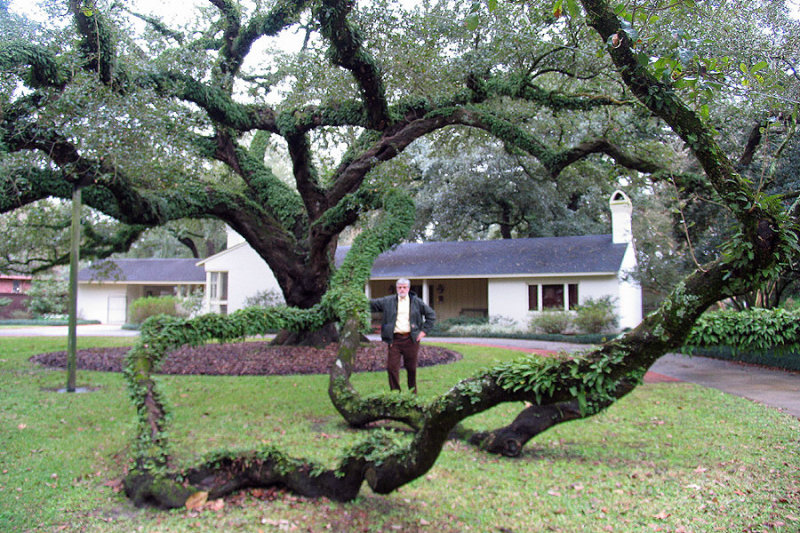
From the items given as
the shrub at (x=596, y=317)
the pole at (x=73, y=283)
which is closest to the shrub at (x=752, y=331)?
the pole at (x=73, y=283)

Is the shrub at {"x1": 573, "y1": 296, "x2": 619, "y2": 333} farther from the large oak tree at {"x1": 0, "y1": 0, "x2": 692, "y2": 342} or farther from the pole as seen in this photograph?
the pole

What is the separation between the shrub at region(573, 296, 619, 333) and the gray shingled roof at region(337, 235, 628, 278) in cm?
143

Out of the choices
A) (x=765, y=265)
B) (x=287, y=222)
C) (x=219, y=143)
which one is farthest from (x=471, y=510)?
(x=219, y=143)

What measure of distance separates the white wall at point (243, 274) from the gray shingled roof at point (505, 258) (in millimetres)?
3789

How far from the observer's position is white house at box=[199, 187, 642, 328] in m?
22.2

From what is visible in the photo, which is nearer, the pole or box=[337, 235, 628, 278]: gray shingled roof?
the pole

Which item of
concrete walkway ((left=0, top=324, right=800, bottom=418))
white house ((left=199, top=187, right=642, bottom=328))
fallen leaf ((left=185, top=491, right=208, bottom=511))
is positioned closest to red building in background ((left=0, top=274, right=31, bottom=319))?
white house ((left=199, top=187, right=642, bottom=328))

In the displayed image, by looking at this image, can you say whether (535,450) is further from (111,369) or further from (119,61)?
(111,369)

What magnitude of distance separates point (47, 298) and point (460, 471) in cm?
3550

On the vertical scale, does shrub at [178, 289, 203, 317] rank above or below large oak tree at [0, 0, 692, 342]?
below

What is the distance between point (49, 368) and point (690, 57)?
44.0 feet

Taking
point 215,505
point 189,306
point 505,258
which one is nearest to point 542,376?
point 215,505

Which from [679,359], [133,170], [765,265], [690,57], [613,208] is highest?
[613,208]

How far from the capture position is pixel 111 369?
11953 millimetres
